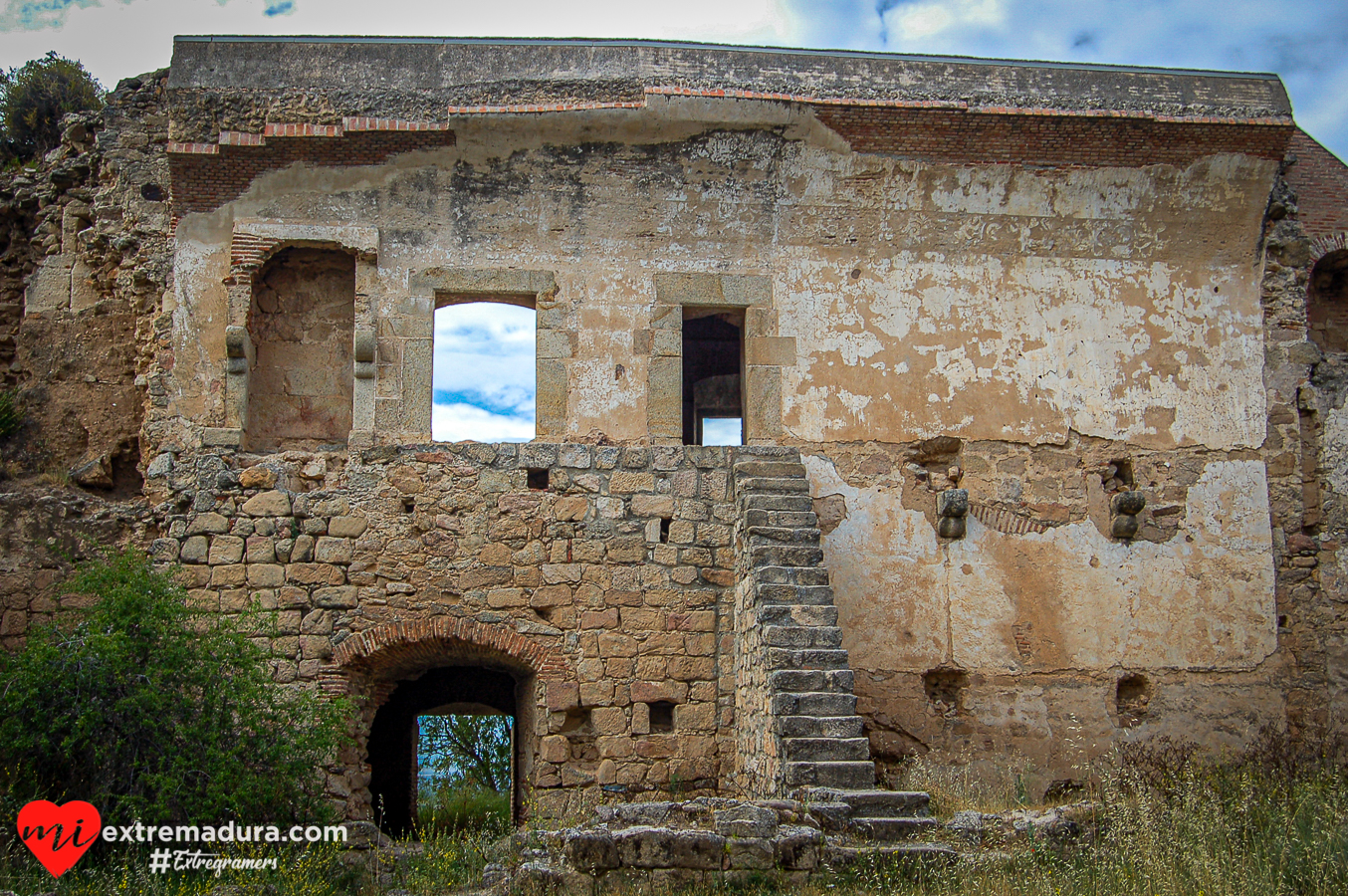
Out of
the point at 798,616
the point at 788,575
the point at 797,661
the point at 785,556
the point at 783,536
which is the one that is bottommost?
the point at 797,661

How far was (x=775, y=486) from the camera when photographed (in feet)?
29.1

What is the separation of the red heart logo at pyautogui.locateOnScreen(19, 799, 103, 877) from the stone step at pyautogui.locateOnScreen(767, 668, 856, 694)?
14.0 ft

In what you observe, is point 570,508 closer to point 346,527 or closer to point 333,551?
point 346,527

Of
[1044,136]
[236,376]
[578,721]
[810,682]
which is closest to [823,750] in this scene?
[810,682]

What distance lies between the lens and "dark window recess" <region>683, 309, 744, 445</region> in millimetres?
14680

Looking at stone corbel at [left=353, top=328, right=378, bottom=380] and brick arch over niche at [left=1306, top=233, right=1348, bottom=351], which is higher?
brick arch over niche at [left=1306, top=233, right=1348, bottom=351]

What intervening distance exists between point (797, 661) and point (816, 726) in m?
0.50

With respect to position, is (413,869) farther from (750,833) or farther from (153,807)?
(750,833)

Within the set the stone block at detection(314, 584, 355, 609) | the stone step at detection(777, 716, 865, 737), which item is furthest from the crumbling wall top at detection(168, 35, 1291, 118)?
the stone step at detection(777, 716, 865, 737)

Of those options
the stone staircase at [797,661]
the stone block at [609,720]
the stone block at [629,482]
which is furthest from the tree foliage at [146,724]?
the stone staircase at [797,661]

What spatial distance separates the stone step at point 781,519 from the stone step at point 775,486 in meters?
0.30

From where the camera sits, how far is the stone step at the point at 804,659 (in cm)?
750

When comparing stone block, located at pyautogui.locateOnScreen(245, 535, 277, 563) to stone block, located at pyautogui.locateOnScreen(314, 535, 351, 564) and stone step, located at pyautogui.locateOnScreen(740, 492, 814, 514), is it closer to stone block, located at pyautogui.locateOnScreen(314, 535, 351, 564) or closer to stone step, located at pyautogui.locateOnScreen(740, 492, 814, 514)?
stone block, located at pyautogui.locateOnScreen(314, 535, 351, 564)

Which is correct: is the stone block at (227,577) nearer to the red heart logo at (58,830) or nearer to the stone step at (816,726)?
the red heart logo at (58,830)
